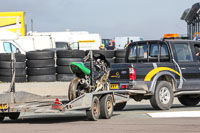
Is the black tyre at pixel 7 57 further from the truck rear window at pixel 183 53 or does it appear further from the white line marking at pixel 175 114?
the white line marking at pixel 175 114

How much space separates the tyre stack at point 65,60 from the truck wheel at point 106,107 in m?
11.9

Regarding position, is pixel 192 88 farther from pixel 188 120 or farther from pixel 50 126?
pixel 50 126

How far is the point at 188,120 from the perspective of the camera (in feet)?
36.4

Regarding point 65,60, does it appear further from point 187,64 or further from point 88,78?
point 88,78

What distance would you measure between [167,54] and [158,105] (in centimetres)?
149

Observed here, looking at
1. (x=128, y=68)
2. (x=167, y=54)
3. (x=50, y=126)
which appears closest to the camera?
(x=50, y=126)

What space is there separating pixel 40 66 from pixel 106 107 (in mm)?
12208

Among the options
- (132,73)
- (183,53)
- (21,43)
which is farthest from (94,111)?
(21,43)

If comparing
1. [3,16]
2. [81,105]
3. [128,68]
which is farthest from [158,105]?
[3,16]

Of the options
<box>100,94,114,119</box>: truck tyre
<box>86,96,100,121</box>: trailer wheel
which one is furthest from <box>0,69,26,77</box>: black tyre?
<box>86,96,100,121</box>: trailer wheel

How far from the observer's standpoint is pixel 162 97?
13609mm

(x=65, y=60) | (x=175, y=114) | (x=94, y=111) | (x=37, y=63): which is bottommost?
(x=175, y=114)

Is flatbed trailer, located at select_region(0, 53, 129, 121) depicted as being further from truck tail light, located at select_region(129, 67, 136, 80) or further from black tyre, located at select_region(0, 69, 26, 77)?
black tyre, located at select_region(0, 69, 26, 77)

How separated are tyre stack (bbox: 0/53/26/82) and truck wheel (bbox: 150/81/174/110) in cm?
1088
